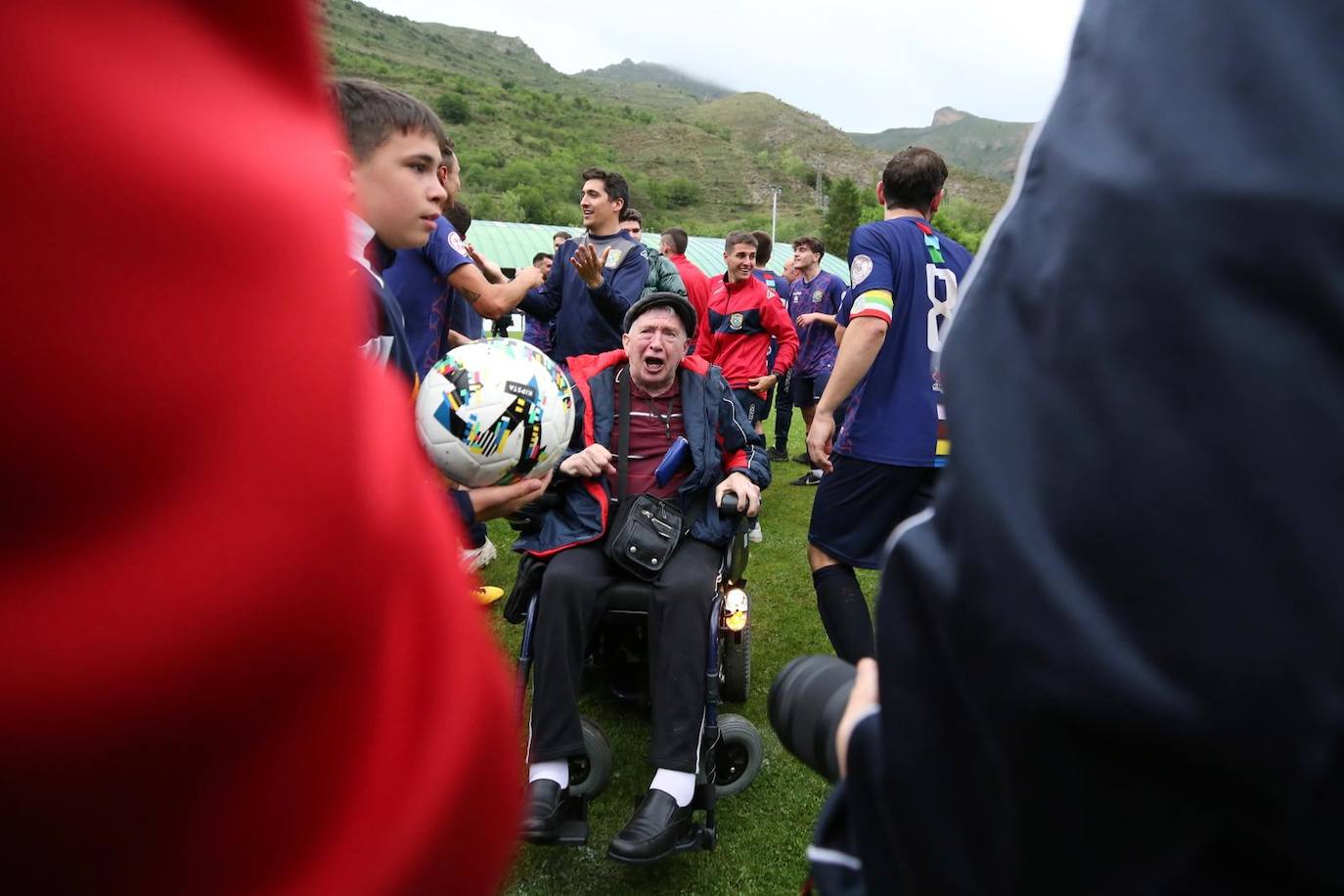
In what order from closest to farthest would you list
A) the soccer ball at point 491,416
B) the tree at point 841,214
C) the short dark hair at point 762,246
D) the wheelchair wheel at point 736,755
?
the soccer ball at point 491,416 < the wheelchair wheel at point 736,755 < the short dark hair at point 762,246 < the tree at point 841,214

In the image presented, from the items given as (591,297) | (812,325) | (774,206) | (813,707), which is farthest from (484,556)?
(774,206)

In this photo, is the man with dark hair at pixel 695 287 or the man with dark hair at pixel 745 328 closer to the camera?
the man with dark hair at pixel 695 287

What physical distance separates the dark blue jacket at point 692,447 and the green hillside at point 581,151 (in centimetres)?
4981

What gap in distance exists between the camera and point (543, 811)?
2.69m

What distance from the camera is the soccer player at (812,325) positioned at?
798 cm

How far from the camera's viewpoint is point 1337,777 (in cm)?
56

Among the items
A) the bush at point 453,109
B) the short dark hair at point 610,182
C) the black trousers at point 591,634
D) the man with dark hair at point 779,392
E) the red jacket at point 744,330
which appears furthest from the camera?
the bush at point 453,109

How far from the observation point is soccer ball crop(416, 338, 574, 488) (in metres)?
1.99

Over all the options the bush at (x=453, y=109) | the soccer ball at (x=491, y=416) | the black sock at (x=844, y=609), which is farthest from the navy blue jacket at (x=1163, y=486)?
the bush at (x=453, y=109)

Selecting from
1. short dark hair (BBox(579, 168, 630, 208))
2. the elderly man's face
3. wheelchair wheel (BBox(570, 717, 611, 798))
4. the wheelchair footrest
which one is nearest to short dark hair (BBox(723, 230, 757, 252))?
short dark hair (BBox(579, 168, 630, 208))

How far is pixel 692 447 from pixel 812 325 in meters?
4.93

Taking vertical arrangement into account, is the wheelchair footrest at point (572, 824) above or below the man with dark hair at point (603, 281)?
below

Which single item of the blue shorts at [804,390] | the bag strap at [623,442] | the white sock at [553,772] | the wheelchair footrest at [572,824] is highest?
the bag strap at [623,442]

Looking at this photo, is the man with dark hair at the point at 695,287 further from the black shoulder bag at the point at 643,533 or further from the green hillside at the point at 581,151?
the green hillside at the point at 581,151
